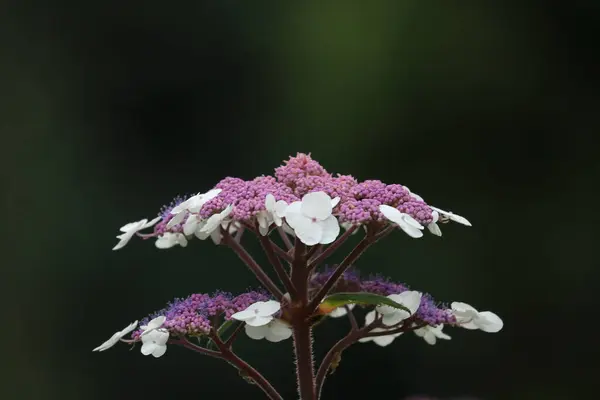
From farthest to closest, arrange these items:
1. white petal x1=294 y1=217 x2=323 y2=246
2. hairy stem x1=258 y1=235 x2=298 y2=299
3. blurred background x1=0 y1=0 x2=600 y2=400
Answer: blurred background x1=0 y1=0 x2=600 y2=400 → hairy stem x1=258 y1=235 x2=298 y2=299 → white petal x1=294 y1=217 x2=323 y2=246

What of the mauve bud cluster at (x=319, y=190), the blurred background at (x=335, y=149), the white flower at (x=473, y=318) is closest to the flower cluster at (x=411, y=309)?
the white flower at (x=473, y=318)

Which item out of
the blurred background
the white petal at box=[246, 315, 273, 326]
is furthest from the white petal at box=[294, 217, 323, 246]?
the blurred background

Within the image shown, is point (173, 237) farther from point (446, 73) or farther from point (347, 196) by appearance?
Result: point (446, 73)

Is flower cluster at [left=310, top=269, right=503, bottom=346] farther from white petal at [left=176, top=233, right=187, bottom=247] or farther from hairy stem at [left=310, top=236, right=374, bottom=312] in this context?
white petal at [left=176, top=233, right=187, bottom=247]

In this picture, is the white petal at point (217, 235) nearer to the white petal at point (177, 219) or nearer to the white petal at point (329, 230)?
the white petal at point (177, 219)

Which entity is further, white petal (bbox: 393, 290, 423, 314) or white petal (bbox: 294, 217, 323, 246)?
white petal (bbox: 393, 290, 423, 314)

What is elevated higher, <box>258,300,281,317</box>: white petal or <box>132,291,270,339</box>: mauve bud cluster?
<box>132,291,270,339</box>: mauve bud cluster

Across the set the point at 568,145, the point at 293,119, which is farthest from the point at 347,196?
the point at 568,145
